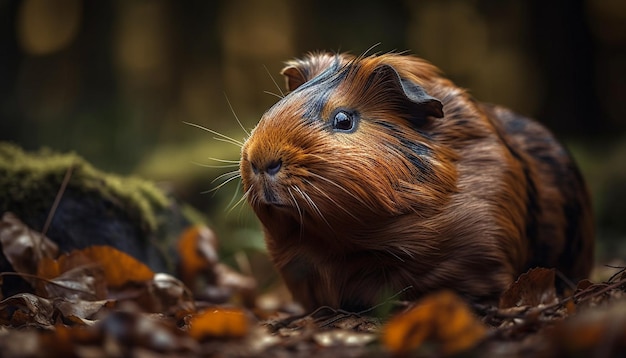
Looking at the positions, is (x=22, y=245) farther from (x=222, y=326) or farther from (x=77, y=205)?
(x=222, y=326)

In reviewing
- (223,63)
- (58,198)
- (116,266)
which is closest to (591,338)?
(116,266)

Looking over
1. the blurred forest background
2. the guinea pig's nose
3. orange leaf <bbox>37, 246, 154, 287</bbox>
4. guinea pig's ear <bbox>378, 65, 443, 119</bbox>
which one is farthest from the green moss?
the blurred forest background

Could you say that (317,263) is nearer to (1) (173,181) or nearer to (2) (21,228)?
(2) (21,228)

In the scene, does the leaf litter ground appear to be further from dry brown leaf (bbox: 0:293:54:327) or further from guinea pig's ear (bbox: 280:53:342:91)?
guinea pig's ear (bbox: 280:53:342:91)

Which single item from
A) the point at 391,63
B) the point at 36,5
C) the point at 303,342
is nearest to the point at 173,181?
the point at 36,5

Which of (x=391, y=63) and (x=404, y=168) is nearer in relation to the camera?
(x=404, y=168)

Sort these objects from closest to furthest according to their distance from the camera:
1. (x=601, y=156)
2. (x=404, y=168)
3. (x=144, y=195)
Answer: (x=404, y=168)
(x=144, y=195)
(x=601, y=156)
